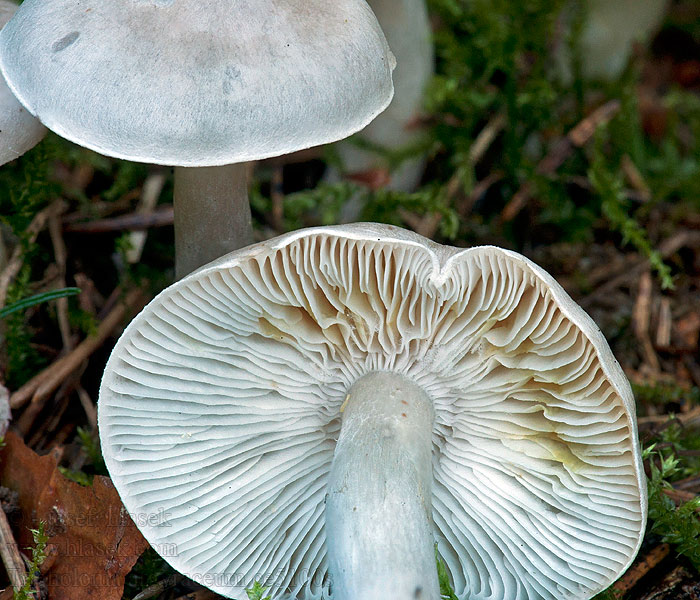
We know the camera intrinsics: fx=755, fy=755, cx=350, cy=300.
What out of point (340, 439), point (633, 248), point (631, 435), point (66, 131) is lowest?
point (633, 248)

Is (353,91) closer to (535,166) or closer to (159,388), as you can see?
(159,388)

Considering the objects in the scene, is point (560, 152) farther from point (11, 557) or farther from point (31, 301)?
point (11, 557)

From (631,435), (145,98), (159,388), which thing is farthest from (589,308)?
(145,98)

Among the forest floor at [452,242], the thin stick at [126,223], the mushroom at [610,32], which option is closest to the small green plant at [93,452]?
the forest floor at [452,242]

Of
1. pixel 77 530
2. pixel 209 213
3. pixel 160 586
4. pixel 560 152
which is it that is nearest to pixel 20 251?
A: pixel 209 213

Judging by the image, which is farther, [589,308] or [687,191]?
[687,191]

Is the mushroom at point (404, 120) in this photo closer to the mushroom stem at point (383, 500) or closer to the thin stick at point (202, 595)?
the mushroom stem at point (383, 500)

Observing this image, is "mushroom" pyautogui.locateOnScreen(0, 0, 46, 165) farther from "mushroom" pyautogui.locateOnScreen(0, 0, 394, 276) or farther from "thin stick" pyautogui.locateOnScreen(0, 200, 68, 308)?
"thin stick" pyautogui.locateOnScreen(0, 200, 68, 308)

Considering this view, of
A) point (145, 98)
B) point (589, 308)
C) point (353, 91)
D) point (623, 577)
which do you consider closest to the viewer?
point (145, 98)

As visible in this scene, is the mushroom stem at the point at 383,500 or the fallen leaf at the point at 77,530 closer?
the mushroom stem at the point at 383,500
